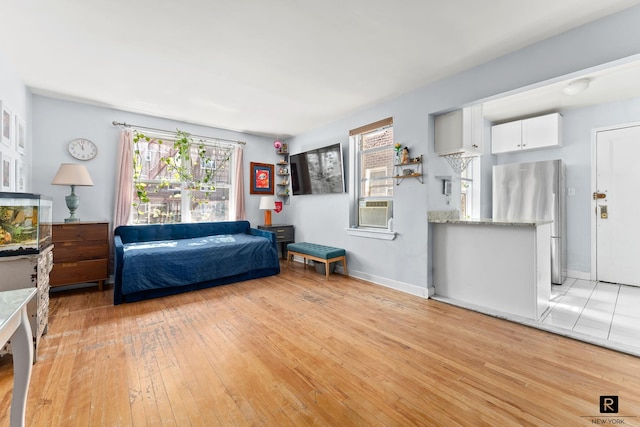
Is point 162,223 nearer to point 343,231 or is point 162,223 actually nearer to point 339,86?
point 343,231

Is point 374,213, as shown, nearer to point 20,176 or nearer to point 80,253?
point 80,253

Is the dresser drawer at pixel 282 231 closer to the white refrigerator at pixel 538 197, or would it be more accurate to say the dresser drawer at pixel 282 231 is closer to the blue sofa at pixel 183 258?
the blue sofa at pixel 183 258

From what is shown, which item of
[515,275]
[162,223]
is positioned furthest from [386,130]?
[162,223]

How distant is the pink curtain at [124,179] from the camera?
12.7ft

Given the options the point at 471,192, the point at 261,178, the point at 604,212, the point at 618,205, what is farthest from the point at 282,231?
the point at 618,205

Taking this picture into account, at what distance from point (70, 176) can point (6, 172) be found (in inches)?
27.4

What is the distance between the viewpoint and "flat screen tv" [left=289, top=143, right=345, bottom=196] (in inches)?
172

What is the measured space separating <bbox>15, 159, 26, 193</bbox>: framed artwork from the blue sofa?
3.39 feet

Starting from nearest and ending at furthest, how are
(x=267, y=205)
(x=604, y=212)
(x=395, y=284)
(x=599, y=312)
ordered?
(x=599, y=312), (x=395, y=284), (x=604, y=212), (x=267, y=205)

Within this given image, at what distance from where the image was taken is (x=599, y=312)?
2.68 meters

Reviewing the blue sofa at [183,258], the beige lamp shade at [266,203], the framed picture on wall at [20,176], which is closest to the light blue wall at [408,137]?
the framed picture on wall at [20,176]

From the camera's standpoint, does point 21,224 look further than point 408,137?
No

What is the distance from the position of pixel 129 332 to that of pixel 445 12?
363 cm

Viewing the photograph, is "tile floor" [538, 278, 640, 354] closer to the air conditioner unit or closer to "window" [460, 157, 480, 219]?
"window" [460, 157, 480, 219]
